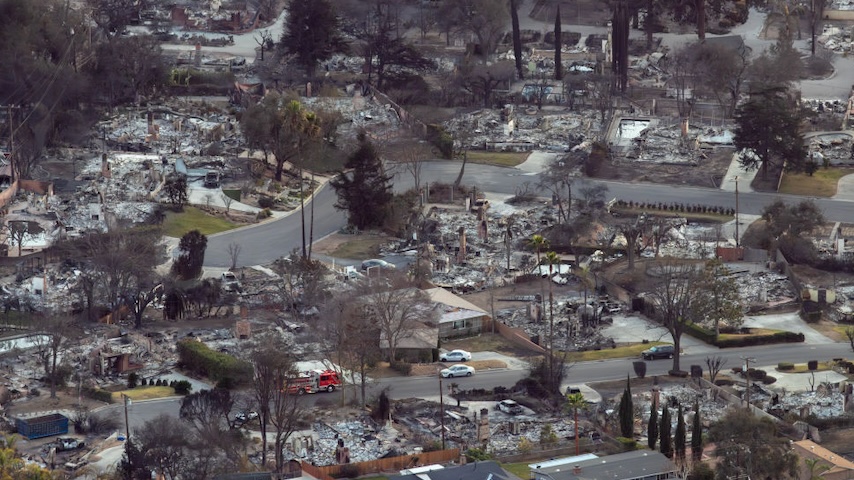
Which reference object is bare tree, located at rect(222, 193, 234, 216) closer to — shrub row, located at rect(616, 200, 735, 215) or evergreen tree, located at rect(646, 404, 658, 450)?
shrub row, located at rect(616, 200, 735, 215)

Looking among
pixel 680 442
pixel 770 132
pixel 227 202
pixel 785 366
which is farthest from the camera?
pixel 770 132

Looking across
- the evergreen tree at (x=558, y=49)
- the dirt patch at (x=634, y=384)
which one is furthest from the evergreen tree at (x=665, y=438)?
the evergreen tree at (x=558, y=49)

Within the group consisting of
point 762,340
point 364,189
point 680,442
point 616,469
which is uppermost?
point 364,189

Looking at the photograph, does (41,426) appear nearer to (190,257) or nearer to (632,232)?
(190,257)

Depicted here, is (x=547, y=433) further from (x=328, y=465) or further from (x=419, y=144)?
(x=419, y=144)

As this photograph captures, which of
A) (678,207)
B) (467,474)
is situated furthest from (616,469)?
(678,207)

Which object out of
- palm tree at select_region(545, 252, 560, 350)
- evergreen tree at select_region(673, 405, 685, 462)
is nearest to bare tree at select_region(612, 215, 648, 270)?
palm tree at select_region(545, 252, 560, 350)

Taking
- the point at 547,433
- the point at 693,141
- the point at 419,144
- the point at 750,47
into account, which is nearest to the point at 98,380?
the point at 547,433
